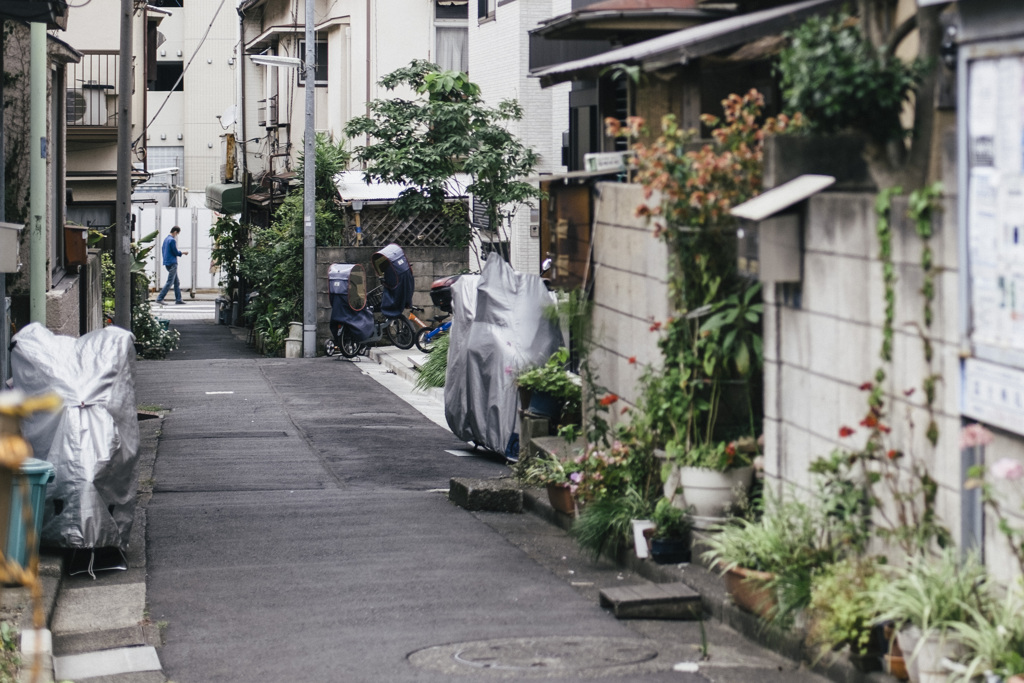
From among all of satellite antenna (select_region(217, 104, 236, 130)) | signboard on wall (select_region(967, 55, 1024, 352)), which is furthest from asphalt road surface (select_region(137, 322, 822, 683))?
satellite antenna (select_region(217, 104, 236, 130))

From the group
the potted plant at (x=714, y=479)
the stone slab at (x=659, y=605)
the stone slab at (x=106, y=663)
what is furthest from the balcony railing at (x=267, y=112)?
the stone slab at (x=659, y=605)

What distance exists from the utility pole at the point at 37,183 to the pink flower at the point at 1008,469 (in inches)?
472

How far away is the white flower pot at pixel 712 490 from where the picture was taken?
8.49 meters

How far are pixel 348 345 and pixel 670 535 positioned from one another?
61.4ft

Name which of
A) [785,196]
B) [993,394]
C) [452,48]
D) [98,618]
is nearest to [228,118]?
[452,48]

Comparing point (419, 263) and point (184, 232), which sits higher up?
point (184, 232)

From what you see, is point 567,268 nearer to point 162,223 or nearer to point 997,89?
point 997,89

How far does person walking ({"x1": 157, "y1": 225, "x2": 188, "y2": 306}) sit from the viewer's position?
36.4 m

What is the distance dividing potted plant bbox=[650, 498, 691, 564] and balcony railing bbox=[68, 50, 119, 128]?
20.3m

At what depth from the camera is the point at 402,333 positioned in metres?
26.4

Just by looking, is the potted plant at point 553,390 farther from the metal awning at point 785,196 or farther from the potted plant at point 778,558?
the metal awning at point 785,196

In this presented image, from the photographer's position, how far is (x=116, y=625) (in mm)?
8188

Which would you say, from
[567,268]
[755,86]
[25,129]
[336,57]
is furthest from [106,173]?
[755,86]

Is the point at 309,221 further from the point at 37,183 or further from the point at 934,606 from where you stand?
the point at 934,606
